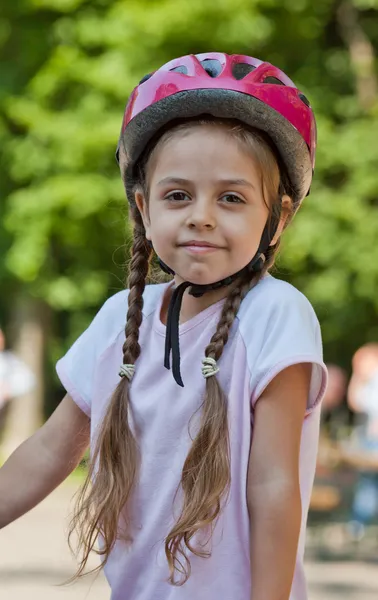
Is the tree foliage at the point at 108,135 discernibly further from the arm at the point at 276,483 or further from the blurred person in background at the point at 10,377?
the arm at the point at 276,483

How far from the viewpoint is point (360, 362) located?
12562 millimetres

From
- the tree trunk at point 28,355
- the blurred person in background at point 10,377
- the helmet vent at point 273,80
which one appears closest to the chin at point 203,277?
the helmet vent at point 273,80

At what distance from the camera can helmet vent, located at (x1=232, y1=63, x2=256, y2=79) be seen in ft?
8.96

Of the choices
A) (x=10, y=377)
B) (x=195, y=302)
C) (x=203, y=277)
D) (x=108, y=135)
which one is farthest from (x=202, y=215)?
(x=108, y=135)

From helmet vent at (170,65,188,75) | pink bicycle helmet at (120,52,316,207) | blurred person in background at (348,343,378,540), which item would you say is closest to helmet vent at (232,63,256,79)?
pink bicycle helmet at (120,52,316,207)

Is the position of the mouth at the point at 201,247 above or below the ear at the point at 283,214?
below

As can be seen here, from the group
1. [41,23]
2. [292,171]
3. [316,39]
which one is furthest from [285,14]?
[292,171]

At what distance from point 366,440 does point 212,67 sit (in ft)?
30.7

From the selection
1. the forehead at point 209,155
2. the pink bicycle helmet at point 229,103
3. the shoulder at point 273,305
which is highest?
the pink bicycle helmet at point 229,103

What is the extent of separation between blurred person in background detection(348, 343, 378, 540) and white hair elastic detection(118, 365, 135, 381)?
9.04m

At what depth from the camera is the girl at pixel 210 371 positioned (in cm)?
254

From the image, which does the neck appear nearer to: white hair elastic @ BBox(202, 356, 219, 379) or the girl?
the girl

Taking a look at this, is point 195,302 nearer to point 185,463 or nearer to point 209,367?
point 209,367

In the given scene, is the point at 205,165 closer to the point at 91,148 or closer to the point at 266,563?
the point at 266,563
